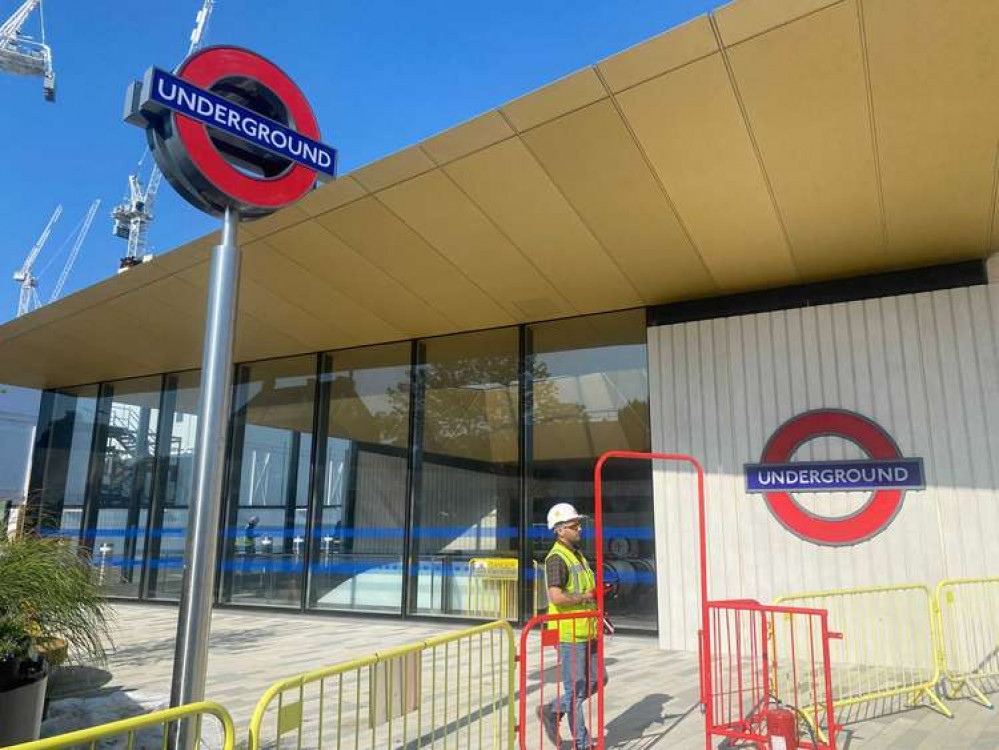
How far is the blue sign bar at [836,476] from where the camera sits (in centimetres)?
707

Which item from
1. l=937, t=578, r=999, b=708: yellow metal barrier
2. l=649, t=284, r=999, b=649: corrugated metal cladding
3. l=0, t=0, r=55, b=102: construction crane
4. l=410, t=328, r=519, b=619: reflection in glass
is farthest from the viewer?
l=0, t=0, r=55, b=102: construction crane

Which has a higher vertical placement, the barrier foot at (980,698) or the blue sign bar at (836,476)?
the blue sign bar at (836,476)

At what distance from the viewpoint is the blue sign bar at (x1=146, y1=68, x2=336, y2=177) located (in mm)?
2906

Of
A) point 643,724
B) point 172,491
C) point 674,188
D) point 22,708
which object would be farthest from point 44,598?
point 172,491

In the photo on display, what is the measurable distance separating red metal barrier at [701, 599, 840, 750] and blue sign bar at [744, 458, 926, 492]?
133 centimetres

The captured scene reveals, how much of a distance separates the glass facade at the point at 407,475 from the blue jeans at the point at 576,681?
4278 mm

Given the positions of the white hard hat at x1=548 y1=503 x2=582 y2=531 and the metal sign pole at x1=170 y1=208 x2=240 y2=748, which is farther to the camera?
the white hard hat at x1=548 y1=503 x2=582 y2=531

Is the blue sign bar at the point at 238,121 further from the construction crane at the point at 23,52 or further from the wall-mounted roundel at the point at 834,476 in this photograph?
the construction crane at the point at 23,52

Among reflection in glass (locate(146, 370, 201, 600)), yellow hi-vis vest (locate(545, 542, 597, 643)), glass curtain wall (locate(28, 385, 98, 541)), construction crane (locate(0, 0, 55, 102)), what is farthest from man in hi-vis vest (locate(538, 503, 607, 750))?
construction crane (locate(0, 0, 55, 102))

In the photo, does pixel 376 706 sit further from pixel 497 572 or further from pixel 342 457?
pixel 342 457

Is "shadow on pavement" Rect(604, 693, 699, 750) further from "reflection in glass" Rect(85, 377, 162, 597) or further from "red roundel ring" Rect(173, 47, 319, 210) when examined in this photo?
"reflection in glass" Rect(85, 377, 162, 597)

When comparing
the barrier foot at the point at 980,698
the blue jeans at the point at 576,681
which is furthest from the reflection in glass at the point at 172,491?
the barrier foot at the point at 980,698

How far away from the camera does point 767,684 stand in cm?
439

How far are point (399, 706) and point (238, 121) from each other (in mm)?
2796
